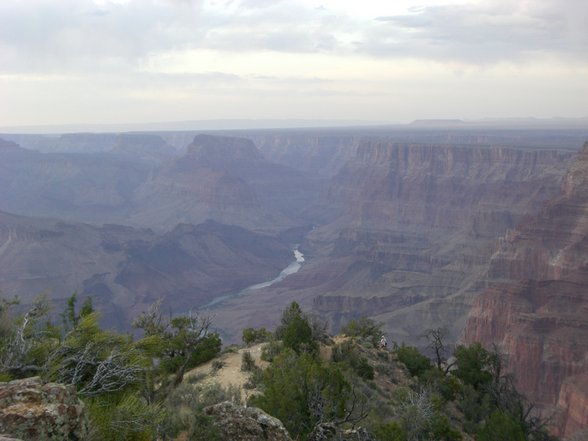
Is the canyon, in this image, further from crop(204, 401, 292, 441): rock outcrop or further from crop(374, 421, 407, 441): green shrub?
crop(374, 421, 407, 441): green shrub

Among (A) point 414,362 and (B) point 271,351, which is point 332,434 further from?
(A) point 414,362

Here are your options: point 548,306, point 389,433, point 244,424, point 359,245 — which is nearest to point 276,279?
point 359,245

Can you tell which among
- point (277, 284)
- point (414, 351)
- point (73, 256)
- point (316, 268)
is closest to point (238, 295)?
point (277, 284)

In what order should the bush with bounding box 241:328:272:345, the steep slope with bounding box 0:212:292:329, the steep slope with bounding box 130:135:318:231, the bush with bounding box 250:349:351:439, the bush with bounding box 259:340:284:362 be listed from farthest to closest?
1. the steep slope with bounding box 130:135:318:231
2. the steep slope with bounding box 0:212:292:329
3. the bush with bounding box 241:328:272:345
4. the bush with bounding box 259:340:284:362
5. the bush with bounding box 250:349:351:439

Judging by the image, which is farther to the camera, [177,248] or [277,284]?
[177,248]

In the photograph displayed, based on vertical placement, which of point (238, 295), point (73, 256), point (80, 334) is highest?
point (80, 334)

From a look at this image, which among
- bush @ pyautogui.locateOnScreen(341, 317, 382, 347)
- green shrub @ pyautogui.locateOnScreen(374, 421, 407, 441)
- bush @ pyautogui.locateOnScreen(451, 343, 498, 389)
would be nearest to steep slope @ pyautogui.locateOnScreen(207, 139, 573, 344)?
bush @ pyautogui.locateOnScreen(341, 317, 382, 347)

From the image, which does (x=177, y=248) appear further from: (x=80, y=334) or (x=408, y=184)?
(x=80, y=334)
